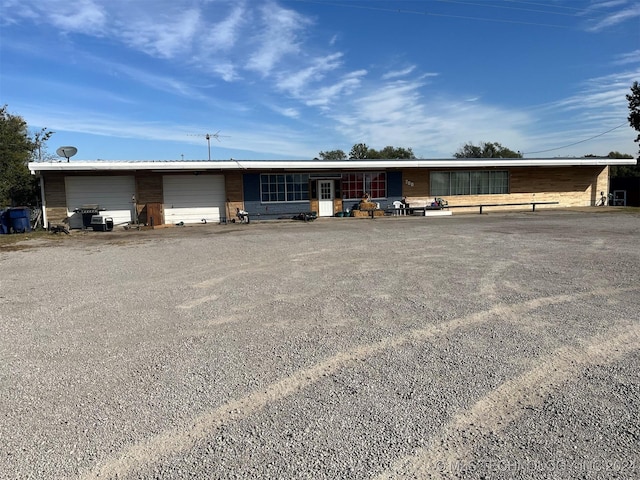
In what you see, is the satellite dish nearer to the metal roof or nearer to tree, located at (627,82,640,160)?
the metal roof

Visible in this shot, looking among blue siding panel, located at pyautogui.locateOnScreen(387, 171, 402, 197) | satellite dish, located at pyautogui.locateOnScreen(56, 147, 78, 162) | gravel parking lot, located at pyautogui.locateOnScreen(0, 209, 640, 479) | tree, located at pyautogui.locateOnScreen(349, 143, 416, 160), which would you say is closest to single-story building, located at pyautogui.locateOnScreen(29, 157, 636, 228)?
blue siding panel, located at pyautogui.locateOnScreen(387, 171, 402, 197)

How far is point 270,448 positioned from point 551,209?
25.6m

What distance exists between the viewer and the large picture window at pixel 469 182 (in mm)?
24469

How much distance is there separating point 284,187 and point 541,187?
14464 mm

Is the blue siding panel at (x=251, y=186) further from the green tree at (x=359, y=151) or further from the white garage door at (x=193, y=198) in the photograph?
the green tree at (x=359, y=151)

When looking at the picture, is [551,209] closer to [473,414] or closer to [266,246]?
[266,246]

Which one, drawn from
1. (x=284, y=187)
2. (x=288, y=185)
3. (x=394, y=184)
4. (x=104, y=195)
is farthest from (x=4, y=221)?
(x=394, y=184)

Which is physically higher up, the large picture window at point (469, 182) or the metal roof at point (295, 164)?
the metal roof at point (295, 164)

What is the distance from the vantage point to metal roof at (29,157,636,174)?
61.1 feet

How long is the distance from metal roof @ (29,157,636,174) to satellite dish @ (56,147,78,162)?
1789 mm

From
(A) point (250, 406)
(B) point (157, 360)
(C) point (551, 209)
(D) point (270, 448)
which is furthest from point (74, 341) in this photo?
(C) point (551, 209)

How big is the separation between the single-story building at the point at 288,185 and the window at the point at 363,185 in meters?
0.05

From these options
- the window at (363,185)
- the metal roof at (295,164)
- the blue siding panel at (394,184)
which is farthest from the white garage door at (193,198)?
the blue siding panel at (394,184)

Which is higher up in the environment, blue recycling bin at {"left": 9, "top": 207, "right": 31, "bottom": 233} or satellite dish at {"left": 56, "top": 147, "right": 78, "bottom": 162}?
satellite dish at {"left": 56, "top": 147, "right": 78, "bottom": 162}
